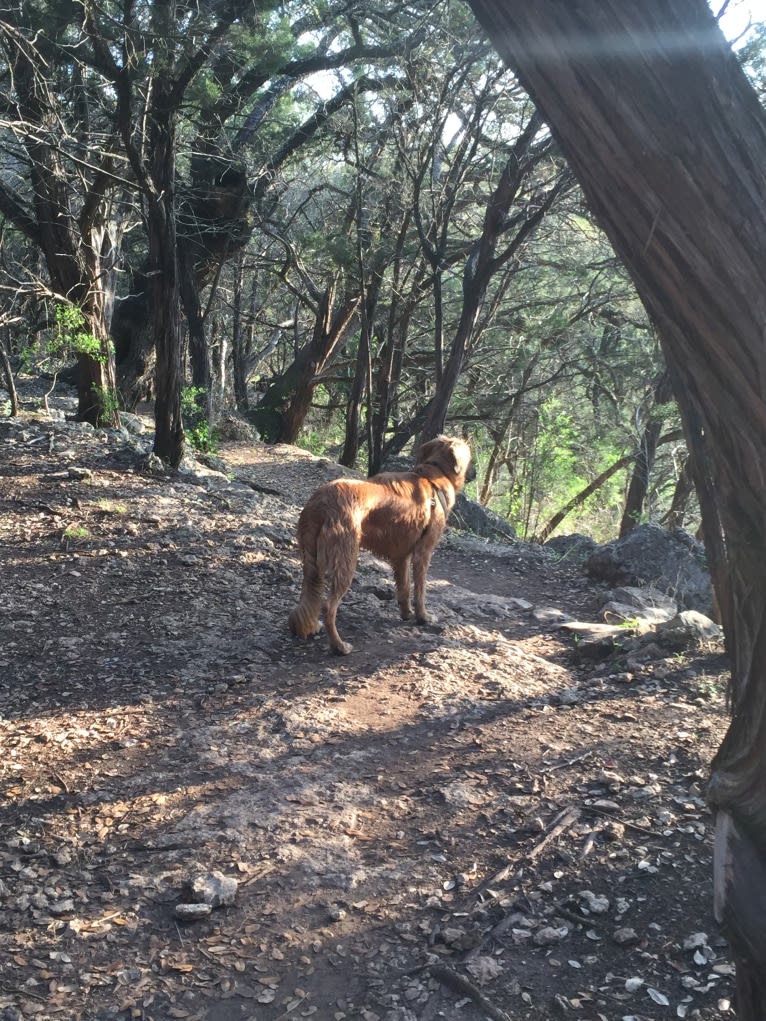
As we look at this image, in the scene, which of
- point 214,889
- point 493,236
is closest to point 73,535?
point 214,889

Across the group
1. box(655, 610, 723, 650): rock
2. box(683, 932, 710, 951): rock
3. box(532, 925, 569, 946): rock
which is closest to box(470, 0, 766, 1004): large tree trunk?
box(683, 932, 710, 951): rock

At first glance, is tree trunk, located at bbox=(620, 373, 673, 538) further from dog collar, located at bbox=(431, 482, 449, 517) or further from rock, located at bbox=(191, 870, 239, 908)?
rock, located at bbox=(191, 870, 239, 908)

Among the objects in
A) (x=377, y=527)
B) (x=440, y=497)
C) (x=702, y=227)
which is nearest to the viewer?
(x=702, y=227)

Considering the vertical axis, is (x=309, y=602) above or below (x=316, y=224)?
below

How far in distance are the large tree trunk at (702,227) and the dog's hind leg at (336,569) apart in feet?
11.9

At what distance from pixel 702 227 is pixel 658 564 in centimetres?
768

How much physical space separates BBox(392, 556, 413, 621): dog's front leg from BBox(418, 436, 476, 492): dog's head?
0.85m

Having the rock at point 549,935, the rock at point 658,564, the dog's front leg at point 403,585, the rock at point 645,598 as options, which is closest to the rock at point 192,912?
the rock at point 549,935

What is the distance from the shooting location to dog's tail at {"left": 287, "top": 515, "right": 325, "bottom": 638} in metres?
5.72

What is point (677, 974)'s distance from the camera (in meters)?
2.87

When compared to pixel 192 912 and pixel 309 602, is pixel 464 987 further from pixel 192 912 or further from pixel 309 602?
pixel 309 602

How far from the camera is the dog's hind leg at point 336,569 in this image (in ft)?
18.5

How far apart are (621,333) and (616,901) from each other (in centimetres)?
1541

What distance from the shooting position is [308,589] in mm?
5871
